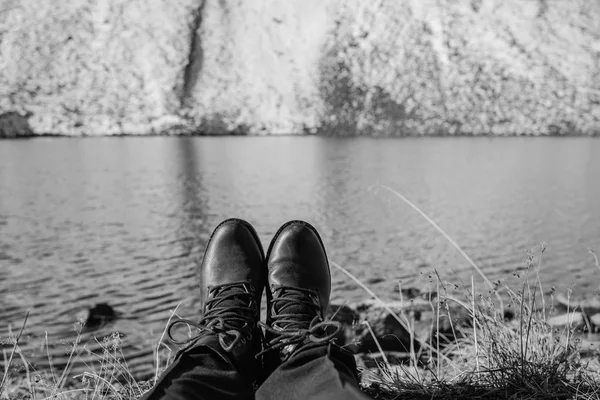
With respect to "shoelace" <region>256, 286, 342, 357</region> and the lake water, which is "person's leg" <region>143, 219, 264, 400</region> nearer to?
"shoelace" <region>256, 286, 342, 357</region>

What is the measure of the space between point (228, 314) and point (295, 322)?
285 mm

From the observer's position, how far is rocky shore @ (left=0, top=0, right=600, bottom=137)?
55125mm

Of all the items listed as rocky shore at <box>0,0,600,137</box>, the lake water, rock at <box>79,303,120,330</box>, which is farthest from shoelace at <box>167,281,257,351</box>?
rocky shore at <box>0,0,600,137</box>

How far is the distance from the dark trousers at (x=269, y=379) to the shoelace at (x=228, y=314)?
4.4 inches

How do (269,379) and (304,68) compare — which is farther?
(304,68)

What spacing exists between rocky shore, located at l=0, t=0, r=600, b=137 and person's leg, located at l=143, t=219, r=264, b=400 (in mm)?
53936

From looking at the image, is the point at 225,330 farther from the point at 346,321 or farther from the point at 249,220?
the point at 249,220

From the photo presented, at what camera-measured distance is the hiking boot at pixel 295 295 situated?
1.86m

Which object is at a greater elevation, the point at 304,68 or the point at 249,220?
the point at 304,68

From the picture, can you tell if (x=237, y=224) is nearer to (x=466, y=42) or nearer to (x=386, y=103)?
(x=386, y=103)

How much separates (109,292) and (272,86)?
2085 inches

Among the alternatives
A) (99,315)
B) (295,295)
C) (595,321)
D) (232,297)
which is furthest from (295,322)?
(99,315)

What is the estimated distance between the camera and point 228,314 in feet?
7.12

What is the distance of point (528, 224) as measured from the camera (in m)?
13.5
